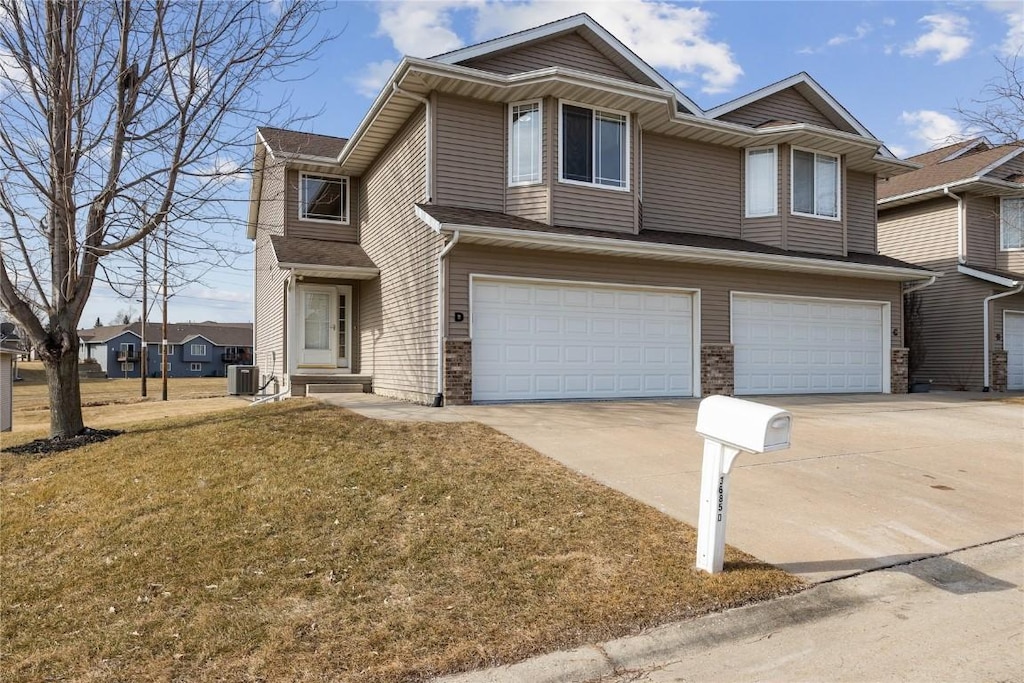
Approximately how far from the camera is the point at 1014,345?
1786 centimetres

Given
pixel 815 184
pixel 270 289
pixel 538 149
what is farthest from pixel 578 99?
pixel 270 289

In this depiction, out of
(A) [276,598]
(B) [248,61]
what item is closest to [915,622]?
(A) [276,598]

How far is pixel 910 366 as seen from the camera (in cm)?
1889

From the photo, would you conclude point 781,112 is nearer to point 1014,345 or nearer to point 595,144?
point 595,144

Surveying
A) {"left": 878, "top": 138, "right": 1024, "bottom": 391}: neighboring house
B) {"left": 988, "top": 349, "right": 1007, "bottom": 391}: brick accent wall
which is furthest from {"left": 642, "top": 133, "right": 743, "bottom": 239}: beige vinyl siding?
{"left": 988, "top": 349, "right": 1007, "bottom": 391}: brick accent wall

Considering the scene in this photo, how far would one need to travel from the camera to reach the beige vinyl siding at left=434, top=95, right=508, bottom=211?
11578mm

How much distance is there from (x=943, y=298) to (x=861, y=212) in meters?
4.52

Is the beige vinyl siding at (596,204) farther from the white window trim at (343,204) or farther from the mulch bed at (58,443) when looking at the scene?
the mulch bed at (58,443)

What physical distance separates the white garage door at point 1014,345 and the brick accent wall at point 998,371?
0.31 meters

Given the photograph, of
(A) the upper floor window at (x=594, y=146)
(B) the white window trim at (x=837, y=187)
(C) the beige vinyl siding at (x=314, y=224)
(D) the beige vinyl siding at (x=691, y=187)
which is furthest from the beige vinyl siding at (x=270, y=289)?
(B) the white window trim at (x=837, y=187)

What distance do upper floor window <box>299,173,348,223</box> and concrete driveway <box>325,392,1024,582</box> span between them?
21.6 ft

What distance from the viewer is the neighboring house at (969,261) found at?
17.3m

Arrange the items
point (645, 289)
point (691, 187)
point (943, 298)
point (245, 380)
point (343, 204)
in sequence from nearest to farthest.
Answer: point (645, 289), point (691, 187), point (343, 204), point (943, 298), point (245, 380)

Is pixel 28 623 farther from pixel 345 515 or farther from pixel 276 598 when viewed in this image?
pixel 345 515
